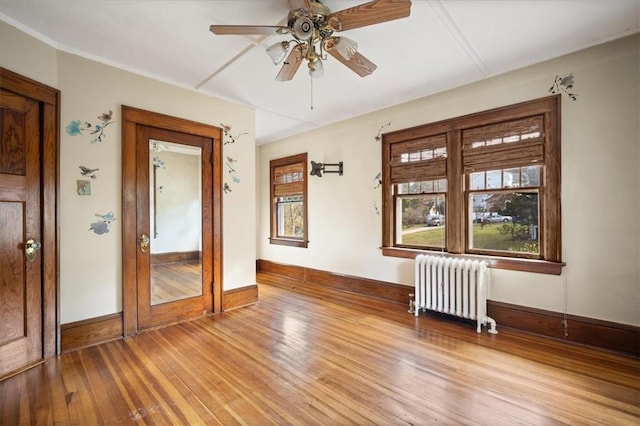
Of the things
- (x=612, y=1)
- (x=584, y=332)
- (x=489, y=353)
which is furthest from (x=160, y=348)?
(x=612, y=1)

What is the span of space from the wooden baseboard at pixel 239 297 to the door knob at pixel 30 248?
1.92m

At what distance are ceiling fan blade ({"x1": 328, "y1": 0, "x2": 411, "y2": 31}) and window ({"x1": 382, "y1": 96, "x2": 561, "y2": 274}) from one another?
6.71 ft

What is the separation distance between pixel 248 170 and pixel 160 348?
2.34 meters

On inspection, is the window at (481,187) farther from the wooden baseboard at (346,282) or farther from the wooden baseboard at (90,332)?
the wooden baseboard at (90,332)

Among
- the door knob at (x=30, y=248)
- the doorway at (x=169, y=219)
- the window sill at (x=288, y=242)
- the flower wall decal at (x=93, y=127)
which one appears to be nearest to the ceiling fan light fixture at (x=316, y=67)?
the doorway at (x=169, y=219)

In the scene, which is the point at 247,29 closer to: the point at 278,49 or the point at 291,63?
the point at 278,49

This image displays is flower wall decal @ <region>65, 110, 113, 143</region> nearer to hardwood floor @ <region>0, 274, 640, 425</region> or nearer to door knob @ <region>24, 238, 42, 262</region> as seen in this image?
door knob @ <region>24, 238, 42, 262</region>

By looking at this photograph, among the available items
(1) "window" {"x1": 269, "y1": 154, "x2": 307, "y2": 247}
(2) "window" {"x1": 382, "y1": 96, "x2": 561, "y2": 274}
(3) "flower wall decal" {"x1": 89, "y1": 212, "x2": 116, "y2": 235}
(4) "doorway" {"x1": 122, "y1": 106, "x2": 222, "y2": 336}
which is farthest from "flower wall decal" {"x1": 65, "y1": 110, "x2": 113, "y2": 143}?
(2) "window" {"x1": 382, "y1": 96, "x2": 561, "y2": 274}

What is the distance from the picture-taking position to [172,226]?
11.2ft

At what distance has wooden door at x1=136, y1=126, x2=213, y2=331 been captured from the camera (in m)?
3.18

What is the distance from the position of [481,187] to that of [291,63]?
2569 mm

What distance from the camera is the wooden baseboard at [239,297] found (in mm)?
3842

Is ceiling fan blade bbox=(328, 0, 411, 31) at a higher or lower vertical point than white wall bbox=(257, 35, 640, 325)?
higher

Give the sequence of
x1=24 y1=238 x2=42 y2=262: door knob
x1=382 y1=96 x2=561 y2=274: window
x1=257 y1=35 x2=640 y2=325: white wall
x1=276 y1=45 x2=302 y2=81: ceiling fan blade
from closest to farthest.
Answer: x1=276 y1=45 x2=302 y2=81: ceiling fan blade → x1=24 y1=238 x2=42 y2=262: door knob → x1=257 y1=35 x2=640 y2=325: white wall → x1=382 y1=96 x2=561 y2=274: window
